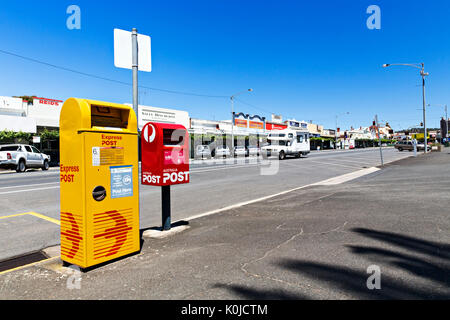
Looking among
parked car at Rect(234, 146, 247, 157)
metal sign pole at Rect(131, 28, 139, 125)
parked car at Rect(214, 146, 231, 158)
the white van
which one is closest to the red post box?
metal sign pole at Rect(131, 28, 139, 125)

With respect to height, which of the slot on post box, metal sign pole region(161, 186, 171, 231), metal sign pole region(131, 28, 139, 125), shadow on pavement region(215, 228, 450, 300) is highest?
metal sign pole region(131, 28, 139, 125)

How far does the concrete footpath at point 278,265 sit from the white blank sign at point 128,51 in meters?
2.69

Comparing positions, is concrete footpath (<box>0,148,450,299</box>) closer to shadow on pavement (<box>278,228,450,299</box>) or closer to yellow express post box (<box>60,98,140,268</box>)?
shadow on pavement (<box>278,228,450,299</box>)

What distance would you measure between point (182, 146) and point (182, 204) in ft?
14.0

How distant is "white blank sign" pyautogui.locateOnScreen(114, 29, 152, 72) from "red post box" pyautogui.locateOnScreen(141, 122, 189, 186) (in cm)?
95


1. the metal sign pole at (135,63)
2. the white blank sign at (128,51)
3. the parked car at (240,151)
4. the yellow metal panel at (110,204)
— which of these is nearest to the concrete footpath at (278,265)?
the yellow metal panel at (110,204)

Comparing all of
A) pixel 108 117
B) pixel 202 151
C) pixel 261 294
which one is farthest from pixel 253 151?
pixel 261 294

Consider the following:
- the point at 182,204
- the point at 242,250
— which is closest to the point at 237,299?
the point at 242,250

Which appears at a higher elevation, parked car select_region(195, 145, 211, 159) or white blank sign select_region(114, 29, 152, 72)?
white blank sign select_region(114, 29, 152, 72)

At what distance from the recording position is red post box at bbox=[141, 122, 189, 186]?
461 cm

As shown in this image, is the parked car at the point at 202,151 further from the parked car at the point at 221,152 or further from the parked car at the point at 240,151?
the parked car at the point at 240,151

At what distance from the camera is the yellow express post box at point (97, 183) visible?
11.8 feet

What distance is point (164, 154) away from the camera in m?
4.64
